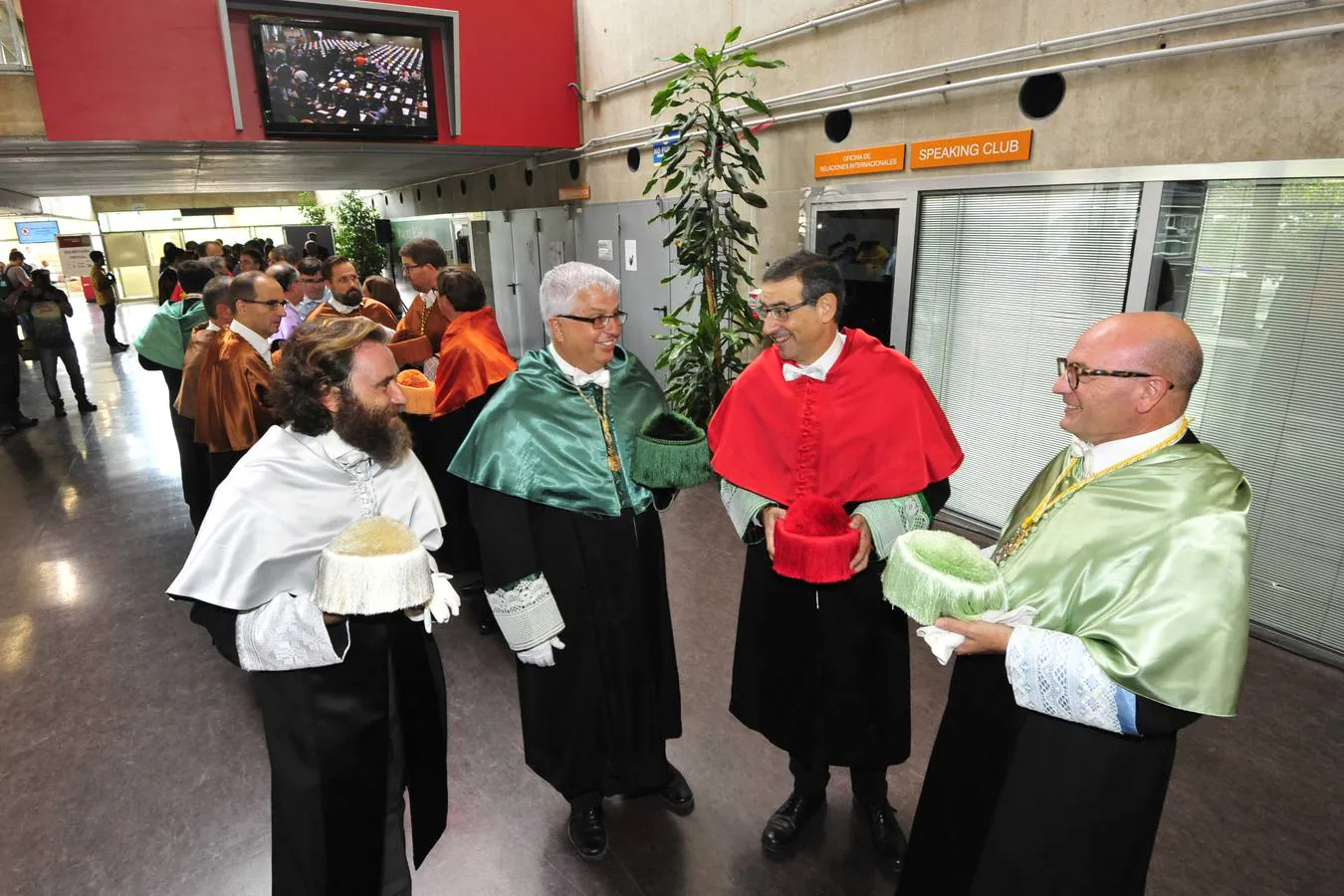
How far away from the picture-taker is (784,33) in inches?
215

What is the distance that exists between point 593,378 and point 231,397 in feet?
7.56

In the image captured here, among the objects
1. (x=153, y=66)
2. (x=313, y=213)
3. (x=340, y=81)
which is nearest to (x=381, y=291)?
(x=340, y=81)

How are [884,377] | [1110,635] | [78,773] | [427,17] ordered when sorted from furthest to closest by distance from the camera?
[427,17]
[78,773]
[884,377]
[1110,635]

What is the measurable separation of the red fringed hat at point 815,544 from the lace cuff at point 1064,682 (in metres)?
0.59

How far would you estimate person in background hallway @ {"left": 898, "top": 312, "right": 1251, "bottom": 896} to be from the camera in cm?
133

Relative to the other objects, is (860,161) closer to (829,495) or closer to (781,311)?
(781,311)

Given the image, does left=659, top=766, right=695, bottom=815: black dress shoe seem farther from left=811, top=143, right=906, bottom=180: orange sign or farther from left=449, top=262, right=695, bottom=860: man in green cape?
left=811, top=143, right=906, bottom=180: orange sign

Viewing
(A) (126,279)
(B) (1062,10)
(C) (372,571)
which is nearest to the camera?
(C) (372,571)

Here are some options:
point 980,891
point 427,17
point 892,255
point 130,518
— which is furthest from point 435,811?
point 427,17

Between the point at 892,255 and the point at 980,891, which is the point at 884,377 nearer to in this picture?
the point at 980,891

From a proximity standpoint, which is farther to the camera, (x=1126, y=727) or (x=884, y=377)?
(x=884, y=377)

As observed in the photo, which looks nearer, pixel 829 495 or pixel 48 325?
pixel 829 495

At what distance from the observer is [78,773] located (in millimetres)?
2990

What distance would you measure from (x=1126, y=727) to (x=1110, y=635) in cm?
19
